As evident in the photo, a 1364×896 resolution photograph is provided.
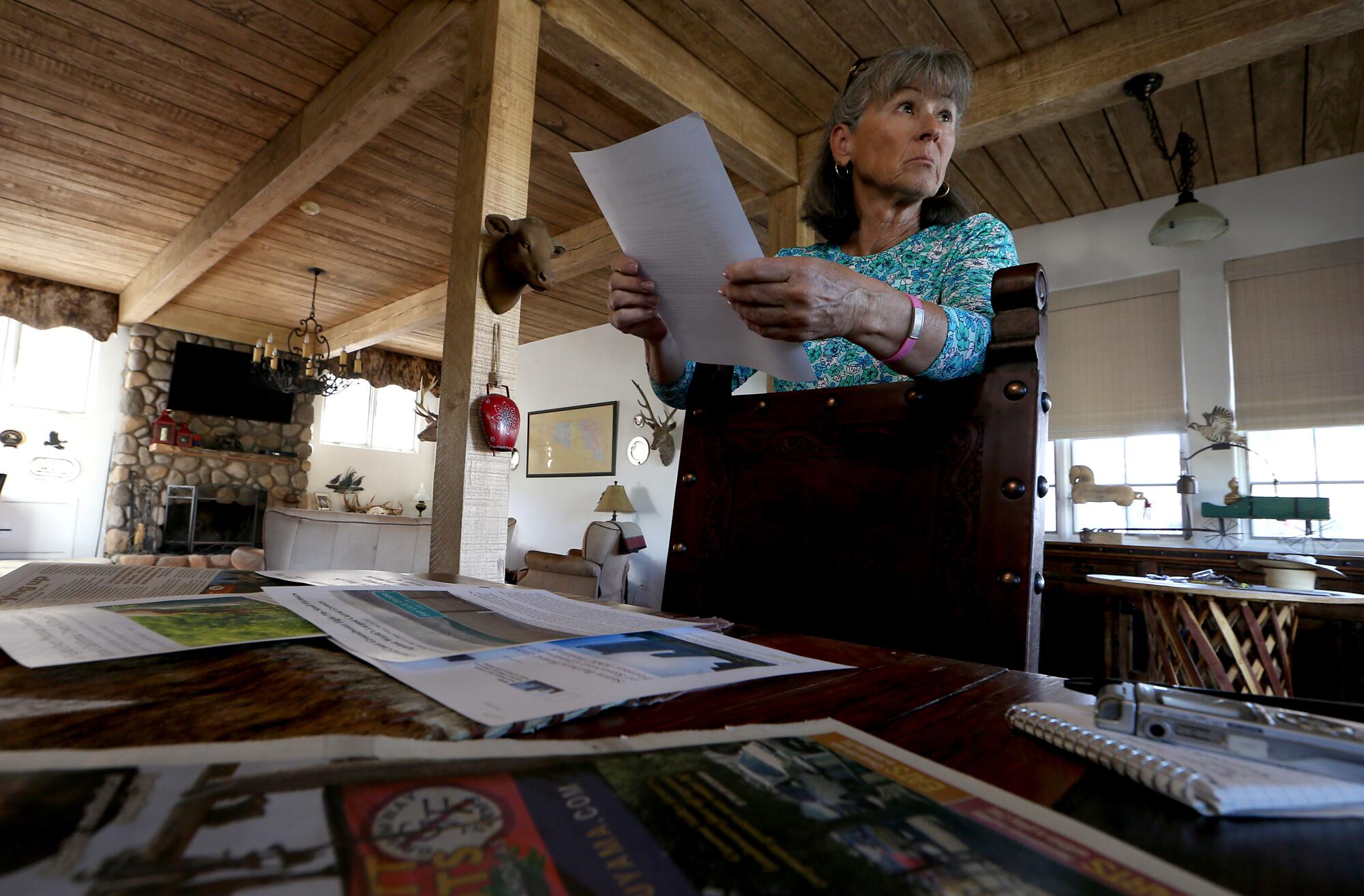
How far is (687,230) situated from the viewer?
712mm

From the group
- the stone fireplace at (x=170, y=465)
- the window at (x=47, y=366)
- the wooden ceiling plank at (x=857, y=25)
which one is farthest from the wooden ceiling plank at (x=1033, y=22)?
the window at (x=47, y=366)

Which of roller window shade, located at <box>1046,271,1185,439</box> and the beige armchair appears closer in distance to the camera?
roller window shade, located at <box>1046,271,1185,439</box>

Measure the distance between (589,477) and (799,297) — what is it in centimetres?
573

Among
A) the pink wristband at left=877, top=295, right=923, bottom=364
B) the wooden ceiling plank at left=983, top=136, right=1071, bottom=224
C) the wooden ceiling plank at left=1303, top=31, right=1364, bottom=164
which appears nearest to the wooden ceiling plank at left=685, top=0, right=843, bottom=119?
the wooden ceiling plank at left=983, top=136, right=1071, bottom=224

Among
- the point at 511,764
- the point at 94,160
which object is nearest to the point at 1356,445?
the point at 511,764

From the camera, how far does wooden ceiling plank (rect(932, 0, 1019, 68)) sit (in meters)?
2.35

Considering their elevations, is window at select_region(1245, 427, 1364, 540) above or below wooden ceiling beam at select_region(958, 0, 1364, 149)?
below

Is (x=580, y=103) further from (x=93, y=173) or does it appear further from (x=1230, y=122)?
(x=1230, y=122)

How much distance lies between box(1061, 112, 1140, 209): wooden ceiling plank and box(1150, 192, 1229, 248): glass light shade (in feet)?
1.76

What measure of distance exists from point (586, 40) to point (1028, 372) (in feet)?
6.88

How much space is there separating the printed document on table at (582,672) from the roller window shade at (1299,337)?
14.1 feet

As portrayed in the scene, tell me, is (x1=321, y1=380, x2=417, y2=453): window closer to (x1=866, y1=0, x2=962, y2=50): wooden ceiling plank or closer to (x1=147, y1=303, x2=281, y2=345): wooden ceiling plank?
(x1=147, y1=303, x2=281, y2=345): wooden ceiling plank

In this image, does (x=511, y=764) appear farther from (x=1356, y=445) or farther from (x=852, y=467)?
(x=1356, y=445)

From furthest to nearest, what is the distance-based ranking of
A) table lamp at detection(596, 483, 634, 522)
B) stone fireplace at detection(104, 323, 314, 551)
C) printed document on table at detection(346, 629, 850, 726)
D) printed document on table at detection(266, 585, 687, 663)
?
1. stone fireplace at detection(104, 323, 314, 551)
2. table lamp at detection(596, 483, 634, 522)
3. printed document on table at detection(266, 585, 687, 663)
4. printed document on table at detection(346, 629, 850, 726)
